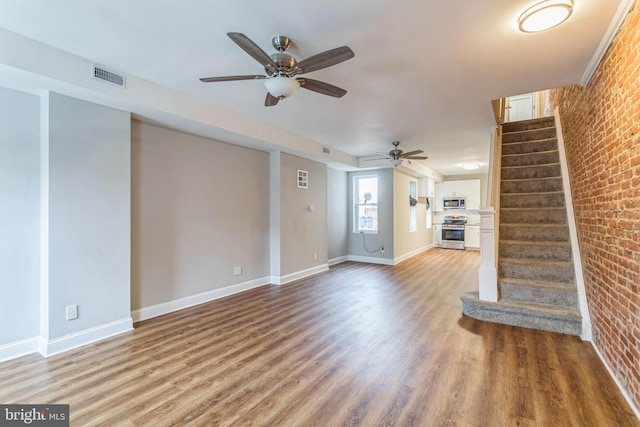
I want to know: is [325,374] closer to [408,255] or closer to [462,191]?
[408,255]

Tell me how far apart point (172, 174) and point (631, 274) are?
446 centimetres

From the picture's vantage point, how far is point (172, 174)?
12.7 feet

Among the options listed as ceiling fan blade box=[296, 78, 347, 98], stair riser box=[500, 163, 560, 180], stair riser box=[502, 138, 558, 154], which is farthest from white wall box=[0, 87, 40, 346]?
stair riser box=[502, 138, 558, 154]

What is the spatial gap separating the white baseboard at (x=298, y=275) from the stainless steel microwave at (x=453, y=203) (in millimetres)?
5462

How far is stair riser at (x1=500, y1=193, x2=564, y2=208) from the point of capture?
4137 mm

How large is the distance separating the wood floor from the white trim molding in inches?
100

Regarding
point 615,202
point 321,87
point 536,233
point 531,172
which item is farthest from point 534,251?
point 321,87

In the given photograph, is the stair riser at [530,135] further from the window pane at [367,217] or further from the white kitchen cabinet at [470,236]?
the white kitchen cabinet at [470,236]

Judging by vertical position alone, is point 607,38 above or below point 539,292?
above

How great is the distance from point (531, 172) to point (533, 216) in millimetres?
830

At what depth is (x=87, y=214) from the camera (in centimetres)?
290

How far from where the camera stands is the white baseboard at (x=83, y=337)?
270 centimetres

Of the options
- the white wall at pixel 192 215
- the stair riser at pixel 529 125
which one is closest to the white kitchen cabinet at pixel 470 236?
the stair riser at pixel 529 125

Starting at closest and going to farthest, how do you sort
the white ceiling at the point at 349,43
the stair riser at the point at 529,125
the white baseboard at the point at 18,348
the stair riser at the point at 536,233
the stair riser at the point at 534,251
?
the white ceiling at the point at 349,43 → the white baseboard at the point at 18,348 → the stair riser at the point at 534,251 → the stair riser at the point at 536,233 → the stair riser at the point at 529,125
